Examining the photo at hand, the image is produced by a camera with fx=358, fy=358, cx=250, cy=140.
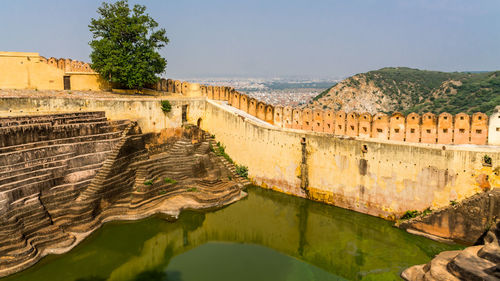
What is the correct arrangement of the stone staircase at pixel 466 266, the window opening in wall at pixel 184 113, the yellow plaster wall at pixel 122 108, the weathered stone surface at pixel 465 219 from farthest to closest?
the window opening in wall at pixel 184 113, the yellow plaster wall at pixel 122 108, the weathered stone surface at pixel 465 219, the stone staircase at pixel 466 266

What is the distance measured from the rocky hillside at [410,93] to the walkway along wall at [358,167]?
11.4 m

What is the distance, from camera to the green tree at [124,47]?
14344 mm

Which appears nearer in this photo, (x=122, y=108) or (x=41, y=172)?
(x=41, y=172)

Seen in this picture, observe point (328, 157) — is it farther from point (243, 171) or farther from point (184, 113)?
point (184, 113)

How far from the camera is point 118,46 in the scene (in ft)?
48.2

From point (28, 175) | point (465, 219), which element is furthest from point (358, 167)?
point (28, 175)

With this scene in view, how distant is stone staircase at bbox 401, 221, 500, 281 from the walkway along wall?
176 cm

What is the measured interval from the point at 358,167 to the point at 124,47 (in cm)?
1032

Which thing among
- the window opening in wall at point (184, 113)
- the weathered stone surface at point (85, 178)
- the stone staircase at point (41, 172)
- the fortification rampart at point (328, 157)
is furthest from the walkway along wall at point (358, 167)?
the stone staircase at point (41, 172)

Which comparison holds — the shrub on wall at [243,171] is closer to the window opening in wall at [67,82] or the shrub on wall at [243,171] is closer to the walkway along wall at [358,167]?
the walkway along wall at [358,167]

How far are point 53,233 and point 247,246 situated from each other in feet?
17.5

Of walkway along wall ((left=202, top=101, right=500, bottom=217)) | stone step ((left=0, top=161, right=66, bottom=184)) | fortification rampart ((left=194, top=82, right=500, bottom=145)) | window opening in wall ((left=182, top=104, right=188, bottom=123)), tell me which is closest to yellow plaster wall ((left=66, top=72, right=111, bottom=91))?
window opening in wall ((left=182, top=104, right=188, bottom=123))

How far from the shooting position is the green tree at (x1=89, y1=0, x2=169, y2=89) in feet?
47.1

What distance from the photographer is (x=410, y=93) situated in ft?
94.9
